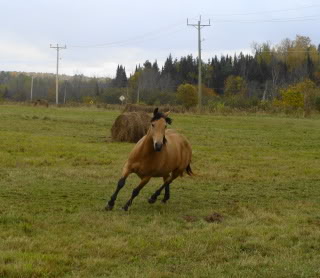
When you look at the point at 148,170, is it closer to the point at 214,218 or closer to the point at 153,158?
the point at 153,158

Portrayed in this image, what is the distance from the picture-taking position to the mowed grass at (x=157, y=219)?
19.3 feet

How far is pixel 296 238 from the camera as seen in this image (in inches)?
293

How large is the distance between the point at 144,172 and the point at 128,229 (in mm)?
2039

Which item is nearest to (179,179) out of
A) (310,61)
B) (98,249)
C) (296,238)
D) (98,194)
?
(98,194)

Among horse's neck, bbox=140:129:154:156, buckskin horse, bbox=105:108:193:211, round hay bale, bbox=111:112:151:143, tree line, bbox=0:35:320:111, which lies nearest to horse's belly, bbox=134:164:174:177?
buckskin horse, bbox=105:108:193:211

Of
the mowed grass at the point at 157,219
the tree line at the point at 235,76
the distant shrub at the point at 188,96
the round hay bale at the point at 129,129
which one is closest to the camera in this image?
the mowed grass at the point at 157,219

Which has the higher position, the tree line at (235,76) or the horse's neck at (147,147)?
the tree line at (235,76)

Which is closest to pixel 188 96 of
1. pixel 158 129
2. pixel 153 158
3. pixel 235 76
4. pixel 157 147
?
pixel 235 76

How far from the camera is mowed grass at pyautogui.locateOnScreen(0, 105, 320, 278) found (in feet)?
19.3

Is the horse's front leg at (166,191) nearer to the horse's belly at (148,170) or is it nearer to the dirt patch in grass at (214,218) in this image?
the horse's belly at (148,170)

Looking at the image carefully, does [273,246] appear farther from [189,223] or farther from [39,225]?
[39,225]

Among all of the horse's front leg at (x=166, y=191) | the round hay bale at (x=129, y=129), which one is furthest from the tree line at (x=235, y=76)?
the horse's front leg at (x=166, y=191)

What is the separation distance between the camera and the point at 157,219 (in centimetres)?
859

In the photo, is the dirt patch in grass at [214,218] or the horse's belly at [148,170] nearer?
the dirt patch in grass at [214,218]
